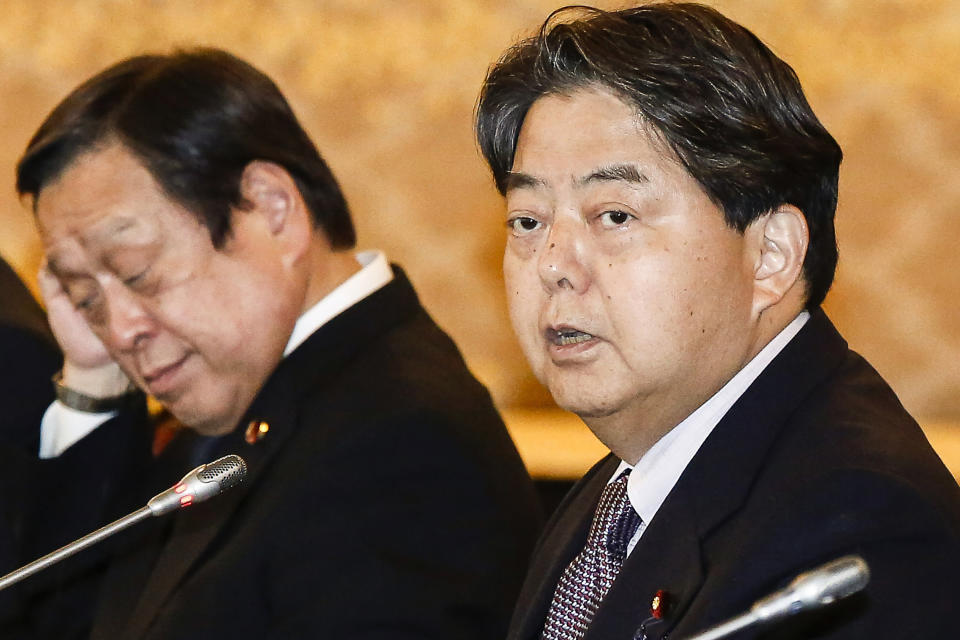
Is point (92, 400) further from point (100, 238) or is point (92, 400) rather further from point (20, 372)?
point (100, 238)

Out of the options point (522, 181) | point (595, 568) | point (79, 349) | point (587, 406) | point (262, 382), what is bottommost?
point (595, 568)

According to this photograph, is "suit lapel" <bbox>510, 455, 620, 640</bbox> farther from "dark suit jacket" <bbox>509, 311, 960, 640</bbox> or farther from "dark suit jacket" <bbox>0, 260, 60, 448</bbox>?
"dark suit jacket" <bbox>0, 260, 60, 448</bbox>

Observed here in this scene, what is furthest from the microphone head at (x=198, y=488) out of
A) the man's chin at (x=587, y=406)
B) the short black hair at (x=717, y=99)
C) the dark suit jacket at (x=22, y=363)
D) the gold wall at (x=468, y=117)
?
the gold wall at (x=468, y=117)

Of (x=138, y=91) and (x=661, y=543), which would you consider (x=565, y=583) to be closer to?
(x=661, y=543)

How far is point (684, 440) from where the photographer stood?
1.70 meters

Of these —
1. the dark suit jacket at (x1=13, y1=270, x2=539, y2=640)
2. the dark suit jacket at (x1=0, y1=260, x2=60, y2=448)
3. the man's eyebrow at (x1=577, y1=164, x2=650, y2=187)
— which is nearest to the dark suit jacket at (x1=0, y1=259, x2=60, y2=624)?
the dark suit jacket at (x1=0, y1=260, x2=60, y2=448)

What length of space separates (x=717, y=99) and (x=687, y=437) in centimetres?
42

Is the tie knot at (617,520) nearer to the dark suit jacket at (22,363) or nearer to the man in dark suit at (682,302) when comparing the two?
the man in dark suit at (682,302)

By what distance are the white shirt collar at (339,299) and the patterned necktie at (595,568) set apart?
75 centimetres

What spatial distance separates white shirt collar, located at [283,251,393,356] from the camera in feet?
7.95

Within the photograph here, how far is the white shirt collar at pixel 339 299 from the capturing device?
2424mm

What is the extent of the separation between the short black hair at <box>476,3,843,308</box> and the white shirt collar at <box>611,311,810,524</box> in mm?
103

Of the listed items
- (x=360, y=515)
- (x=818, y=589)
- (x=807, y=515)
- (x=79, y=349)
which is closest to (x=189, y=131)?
(x=79, y=349)

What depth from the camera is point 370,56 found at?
3904mm
